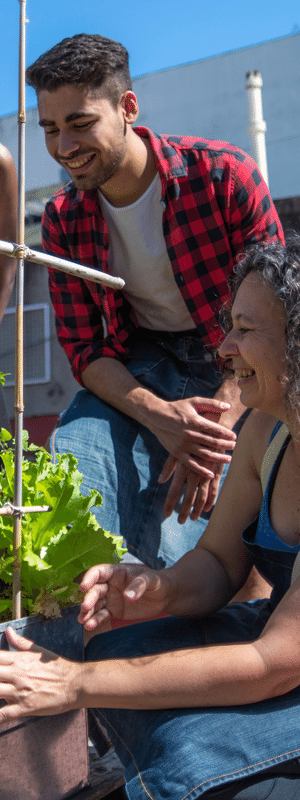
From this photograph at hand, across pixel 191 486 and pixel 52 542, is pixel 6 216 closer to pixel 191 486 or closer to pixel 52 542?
pixel 191 486

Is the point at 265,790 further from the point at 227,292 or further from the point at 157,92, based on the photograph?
the point at 157,92

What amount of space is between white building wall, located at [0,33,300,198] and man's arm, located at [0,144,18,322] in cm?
1327

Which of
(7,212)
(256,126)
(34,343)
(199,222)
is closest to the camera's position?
(7,212)

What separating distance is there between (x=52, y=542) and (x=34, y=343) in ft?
23.0

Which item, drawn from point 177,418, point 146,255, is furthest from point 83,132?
point 177,418

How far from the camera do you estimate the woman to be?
113cm

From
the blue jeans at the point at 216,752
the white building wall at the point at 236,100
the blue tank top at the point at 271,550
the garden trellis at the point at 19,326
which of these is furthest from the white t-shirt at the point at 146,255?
the white building wall at the point at 236,100

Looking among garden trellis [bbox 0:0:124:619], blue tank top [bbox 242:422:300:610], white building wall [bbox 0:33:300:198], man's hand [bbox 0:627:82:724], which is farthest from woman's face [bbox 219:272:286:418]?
white building wall [bbox 0:33:300:198]

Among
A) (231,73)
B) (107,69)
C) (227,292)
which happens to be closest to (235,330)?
(227,292)

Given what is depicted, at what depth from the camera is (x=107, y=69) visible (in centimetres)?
203

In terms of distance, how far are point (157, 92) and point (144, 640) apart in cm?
1563

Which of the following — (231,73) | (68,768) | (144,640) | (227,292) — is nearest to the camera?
(68,768)

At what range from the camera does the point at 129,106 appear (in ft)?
6.97

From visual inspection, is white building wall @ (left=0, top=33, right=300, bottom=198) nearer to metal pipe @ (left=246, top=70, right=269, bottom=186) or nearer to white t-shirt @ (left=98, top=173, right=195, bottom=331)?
metal pipe @ (left=246, top=70, right=269, bottom=186)
